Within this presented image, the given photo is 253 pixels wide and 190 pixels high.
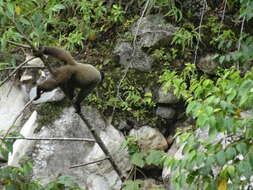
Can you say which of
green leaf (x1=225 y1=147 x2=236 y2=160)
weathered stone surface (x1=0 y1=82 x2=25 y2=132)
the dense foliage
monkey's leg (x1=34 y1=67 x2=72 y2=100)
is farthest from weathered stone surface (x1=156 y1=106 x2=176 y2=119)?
green leaf (x1=225 y1=147 x2=236 y2=160)

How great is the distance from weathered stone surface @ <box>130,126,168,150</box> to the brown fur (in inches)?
43.4

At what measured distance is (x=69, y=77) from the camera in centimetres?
386

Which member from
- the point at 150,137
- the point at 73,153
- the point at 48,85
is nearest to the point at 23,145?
the point at 73,153

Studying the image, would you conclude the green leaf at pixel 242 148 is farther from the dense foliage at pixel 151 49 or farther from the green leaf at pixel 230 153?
the dense foliage at pixel 151 49

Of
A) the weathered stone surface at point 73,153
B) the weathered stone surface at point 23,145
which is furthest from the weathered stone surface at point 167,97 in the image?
the weathered stone surface at point 23,145

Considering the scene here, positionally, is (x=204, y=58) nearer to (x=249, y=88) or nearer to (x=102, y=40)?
(x=102, y=40)

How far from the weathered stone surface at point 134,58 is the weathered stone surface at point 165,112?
49 centimetres

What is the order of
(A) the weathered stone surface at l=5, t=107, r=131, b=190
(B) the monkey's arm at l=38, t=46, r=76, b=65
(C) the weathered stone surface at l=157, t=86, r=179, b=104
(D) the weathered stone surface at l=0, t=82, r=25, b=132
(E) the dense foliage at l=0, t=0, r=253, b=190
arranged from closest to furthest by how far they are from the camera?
1. (B) the monkey's arm at l=38, t=46, r=76, b=65
2. (E) the dense foliage at l=0, t=0, r=253, b=190
3. (A) the weathered stone surface at l=5, t=107, r=131, b=190
4. (C) the weathered stone surface at l=157, t=86, r=179, b=104
5. (D) the weathered stone surface at l=0, t=82, r=25, b=132

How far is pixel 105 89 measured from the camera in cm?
546

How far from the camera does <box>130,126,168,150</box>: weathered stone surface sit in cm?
513

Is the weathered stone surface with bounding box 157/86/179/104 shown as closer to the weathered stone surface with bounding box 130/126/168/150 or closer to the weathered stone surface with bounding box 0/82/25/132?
the weathered stone surface with bounding box 130/126/168/150

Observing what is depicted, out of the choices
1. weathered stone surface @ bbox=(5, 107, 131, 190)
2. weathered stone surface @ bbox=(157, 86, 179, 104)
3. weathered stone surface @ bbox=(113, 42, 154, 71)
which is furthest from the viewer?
weathered stone surface @ bbox=(113, 42, 154, 71)

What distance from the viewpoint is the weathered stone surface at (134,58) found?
5.50 meters

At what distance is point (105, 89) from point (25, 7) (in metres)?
2.40
